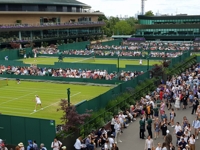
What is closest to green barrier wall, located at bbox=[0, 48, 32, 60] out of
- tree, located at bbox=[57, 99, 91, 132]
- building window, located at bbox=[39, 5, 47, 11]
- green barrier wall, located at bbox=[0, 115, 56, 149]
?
building window, located at bbox=[39, 5, 47, 11]

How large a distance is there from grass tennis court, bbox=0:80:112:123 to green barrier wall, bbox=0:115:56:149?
18.2 feet

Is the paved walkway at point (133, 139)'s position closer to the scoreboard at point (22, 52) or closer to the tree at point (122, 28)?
the scoreboard at point (22, 52)

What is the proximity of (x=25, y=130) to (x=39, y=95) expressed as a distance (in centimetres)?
1458

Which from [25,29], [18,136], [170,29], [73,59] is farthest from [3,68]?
[170,29]

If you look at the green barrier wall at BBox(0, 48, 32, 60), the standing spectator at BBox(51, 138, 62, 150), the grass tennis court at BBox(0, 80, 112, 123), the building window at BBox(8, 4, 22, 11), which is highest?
the building window at BBox(8, 4, 22, 11)

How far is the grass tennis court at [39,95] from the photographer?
26.4 metres

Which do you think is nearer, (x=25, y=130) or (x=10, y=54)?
(x=25, y=130)

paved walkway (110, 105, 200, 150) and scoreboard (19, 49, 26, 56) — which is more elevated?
scoreboard (19, 49, 26, 56)

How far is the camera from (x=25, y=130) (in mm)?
18172

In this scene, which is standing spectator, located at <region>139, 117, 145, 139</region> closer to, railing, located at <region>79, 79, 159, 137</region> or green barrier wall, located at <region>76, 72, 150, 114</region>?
railing, located at <region>79, 79, 159, 137</region>

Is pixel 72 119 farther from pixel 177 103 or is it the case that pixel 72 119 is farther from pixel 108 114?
pixel 177 103

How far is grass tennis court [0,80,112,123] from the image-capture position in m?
26.4

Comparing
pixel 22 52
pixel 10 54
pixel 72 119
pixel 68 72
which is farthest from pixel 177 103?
pixel 22 52

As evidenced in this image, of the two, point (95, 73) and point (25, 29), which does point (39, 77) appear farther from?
point (25, 29)
